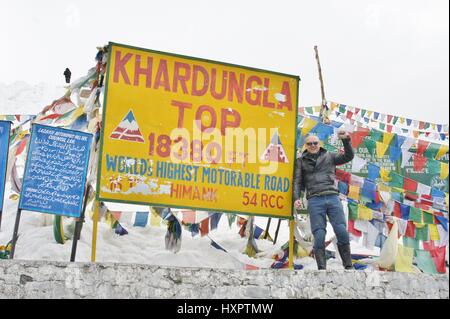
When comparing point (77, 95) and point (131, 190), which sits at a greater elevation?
point (77, 95)

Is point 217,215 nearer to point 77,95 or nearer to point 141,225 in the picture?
point 141,225

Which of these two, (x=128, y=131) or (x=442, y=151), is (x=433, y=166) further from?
(x=128, y=131)

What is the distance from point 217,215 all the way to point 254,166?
6.25ft

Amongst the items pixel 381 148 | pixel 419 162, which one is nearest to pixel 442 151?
pixel 419 162

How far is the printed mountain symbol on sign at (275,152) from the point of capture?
8922 mm

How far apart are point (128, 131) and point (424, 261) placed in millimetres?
5195

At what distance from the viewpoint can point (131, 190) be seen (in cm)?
813

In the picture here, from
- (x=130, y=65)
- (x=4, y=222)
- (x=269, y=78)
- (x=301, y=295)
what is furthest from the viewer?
(x=4, y=222)

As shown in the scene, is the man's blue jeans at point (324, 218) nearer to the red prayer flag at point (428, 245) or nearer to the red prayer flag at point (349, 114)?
the red prayer flag at point (428, 245)

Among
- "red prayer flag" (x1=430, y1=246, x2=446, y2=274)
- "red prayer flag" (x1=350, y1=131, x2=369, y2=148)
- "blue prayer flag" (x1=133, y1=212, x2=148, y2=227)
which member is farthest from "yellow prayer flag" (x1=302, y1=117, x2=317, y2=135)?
"blue prayer flag" (x1=133, y1=212, x2=148, y2=227)

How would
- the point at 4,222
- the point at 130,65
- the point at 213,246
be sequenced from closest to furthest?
the point at 130,65 → the point at 213,246 → the point at 4,222

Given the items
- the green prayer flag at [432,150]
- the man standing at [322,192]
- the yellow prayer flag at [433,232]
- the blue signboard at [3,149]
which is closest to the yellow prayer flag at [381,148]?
the green prayer flag at [432,150]
